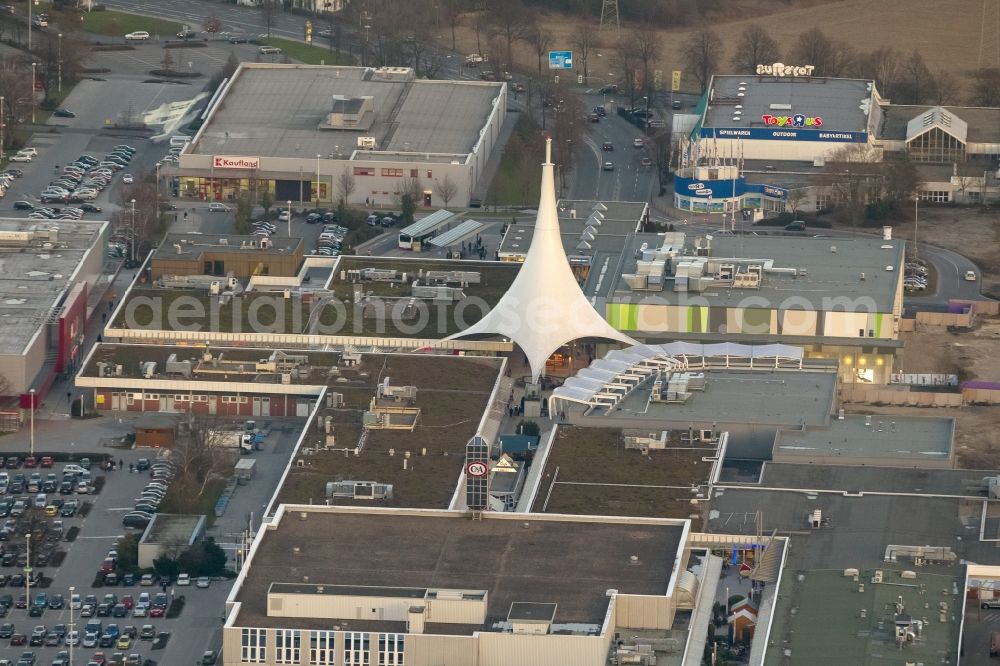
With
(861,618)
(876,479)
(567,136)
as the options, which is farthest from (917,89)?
(861,618)

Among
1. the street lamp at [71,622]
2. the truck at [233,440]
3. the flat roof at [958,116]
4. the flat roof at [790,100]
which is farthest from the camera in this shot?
the flat roof at [958,116]

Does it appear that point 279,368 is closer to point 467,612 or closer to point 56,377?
point 56,377

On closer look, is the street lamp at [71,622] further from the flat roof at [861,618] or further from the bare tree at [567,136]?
the bare tree at [567,136]

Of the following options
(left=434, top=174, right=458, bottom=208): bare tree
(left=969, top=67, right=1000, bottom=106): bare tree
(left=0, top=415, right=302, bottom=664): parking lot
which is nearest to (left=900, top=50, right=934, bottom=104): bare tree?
(left=969, top=67, right=1000, bottom=106): bare tree

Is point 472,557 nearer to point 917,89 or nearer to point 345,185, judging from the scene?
point 345,185

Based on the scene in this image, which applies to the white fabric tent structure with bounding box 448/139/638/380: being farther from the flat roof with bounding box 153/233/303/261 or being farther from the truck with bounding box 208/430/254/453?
the flat roof with bounding box 153/233/303/261

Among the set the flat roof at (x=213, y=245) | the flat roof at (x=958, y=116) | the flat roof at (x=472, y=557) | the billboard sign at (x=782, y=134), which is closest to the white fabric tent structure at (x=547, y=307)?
the flat roof at (x=213, y=245)

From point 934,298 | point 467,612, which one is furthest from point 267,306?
point 467,612
